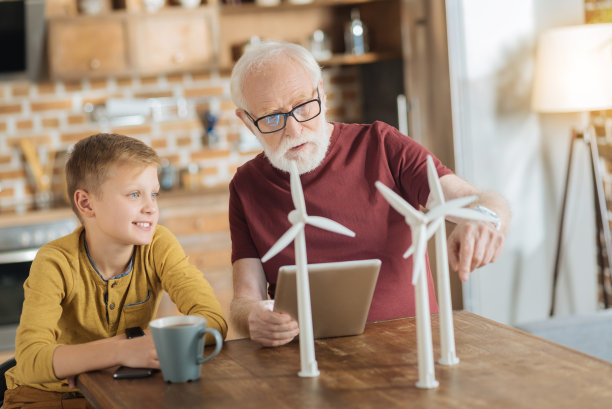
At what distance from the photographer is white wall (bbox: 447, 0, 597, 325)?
3.99 meters

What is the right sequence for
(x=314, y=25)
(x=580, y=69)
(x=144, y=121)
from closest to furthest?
(x=580, y=69) → (x=144, y=121) → (x=314, y=25)

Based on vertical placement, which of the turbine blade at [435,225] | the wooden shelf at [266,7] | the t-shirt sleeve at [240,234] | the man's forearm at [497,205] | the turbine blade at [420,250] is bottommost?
the t-shirt sleeve at [240,234]

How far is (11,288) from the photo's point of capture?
4453mm

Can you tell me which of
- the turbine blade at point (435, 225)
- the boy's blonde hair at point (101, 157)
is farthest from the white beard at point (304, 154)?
the turbine blade at point (435, 225)

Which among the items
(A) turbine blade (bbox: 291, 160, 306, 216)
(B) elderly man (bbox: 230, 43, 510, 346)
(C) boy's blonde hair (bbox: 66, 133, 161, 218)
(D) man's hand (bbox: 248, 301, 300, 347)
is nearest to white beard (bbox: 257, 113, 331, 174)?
(B) elderly man (bbox: 230, 43, 510, 346)

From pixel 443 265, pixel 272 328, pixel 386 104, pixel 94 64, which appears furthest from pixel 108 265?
Answer: pixel 386 104

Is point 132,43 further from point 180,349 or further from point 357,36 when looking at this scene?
point 180,349

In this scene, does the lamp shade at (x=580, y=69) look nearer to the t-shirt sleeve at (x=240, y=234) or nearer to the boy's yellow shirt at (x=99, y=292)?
the t-shirt sleeve at (x=240, y=234)

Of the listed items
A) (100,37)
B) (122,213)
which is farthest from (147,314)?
(100,37)

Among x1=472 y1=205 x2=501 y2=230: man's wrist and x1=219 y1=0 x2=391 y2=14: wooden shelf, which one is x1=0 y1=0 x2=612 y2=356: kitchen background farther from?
x1=472 y1=205 x2=501 y2=230: man's wrist

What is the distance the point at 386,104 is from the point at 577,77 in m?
1.53

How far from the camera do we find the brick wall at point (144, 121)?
5.02 metres

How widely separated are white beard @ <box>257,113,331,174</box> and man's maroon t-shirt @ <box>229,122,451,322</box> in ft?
0.18

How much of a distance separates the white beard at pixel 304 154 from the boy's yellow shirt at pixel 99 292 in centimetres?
34
